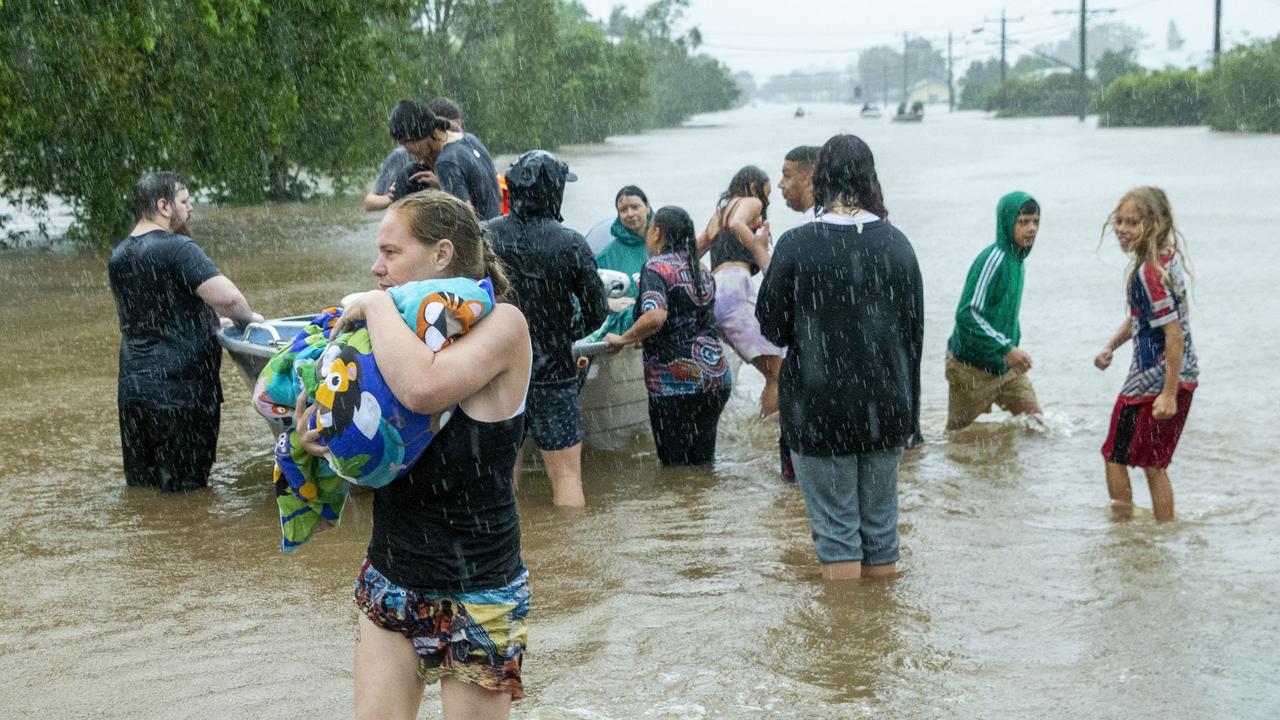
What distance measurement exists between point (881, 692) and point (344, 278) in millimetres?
14660

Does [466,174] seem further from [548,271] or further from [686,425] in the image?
[686,425]

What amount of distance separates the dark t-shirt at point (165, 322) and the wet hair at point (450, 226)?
13.4 feet

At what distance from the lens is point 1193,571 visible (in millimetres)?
6230

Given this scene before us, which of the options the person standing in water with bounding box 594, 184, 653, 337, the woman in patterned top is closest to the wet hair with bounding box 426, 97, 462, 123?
the person standing in water with bounding box 594, 184, 653, 337

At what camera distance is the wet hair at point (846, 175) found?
528cm

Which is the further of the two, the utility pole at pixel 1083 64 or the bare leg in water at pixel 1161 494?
the utility pole at pixel 1083 64

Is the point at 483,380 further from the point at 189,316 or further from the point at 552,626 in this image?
the point at 189,316

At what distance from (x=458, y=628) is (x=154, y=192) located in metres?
4.50

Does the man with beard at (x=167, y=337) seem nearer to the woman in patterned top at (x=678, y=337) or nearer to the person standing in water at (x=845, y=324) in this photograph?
the woman in patterned top at (x=678, y=337)

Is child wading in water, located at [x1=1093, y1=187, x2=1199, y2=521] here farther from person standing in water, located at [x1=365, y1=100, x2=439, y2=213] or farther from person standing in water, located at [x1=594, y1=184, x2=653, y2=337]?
person standing in water, located at [x1=365, y1=100, x2=439, y2=213]

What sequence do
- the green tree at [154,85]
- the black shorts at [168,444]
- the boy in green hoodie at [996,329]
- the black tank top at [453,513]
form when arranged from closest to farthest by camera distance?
the black tank top at [453,513] → the black shorts at [168,444] → the boy in green hoodie at [996,329] → the green tree at [154,85]

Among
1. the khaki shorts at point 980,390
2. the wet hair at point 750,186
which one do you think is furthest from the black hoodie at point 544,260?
the khaki shorts at point 980,390

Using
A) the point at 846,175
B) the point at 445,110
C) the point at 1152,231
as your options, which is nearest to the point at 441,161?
the point at 445,110

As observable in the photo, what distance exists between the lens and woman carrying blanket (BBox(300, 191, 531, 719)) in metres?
3.29
